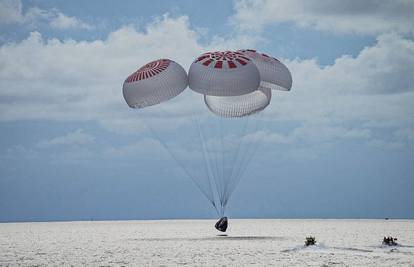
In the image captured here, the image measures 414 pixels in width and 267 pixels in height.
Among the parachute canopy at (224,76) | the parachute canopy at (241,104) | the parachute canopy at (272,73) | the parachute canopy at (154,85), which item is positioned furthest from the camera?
the parachute canopy at (241,104)

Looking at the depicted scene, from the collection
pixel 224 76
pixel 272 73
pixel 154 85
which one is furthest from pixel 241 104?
pixel 154 85

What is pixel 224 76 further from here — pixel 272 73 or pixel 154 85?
pixel 154 85

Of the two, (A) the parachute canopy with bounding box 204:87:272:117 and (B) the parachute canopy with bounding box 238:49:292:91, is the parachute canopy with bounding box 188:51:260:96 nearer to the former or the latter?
(B) the parachute canopy with bounding box 238:49:292:91

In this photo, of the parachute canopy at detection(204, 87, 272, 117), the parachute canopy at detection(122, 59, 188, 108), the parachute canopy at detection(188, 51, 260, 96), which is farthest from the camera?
the parachute canopy at detection(204, 87, 272, 117)

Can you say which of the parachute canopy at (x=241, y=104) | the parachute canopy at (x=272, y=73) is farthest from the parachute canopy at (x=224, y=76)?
the parachute canopy at (x=241, y=104)

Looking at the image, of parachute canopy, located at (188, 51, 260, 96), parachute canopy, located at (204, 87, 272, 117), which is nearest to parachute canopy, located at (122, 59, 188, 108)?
parachute canopy, located at (188, 51, 260, 96)

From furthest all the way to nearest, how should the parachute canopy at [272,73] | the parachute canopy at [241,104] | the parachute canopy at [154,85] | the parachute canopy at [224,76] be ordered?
the parachute canopy at [241,104] → the parachute canopy at [272,73] → the parachute canopy at [154,85] → the parachute canopy at [224,76]

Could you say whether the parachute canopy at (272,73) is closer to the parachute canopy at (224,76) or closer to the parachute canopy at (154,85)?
the parachute canopy at (224,76)

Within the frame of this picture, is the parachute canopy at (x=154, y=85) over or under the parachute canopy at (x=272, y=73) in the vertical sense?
under

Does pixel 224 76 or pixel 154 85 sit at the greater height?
pixel 224 76

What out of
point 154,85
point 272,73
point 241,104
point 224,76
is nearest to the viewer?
point 224,76

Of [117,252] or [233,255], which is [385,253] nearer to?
[233,255]
